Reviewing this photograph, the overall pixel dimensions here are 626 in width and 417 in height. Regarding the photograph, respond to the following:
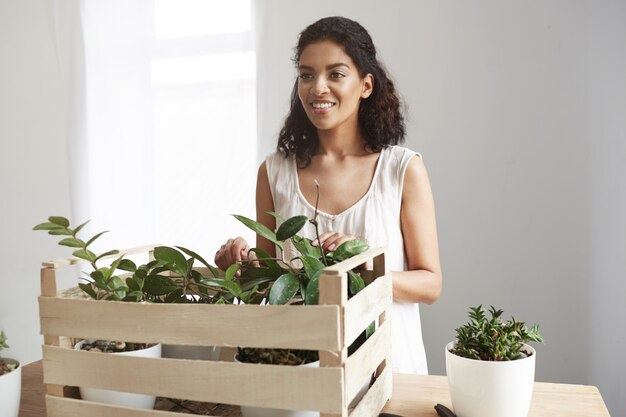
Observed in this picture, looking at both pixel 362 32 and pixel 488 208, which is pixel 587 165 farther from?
pixel 362 32

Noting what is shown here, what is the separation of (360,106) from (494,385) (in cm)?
94

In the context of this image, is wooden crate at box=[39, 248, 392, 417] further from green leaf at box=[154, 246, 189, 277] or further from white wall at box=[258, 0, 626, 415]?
white wall at box=[258, 0, 626, 415]

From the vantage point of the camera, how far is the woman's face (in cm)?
130

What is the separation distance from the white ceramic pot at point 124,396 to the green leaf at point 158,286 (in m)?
0.07

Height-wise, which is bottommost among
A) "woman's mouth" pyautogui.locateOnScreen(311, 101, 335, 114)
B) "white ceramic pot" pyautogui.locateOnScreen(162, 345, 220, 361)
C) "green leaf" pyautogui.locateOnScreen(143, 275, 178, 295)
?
"white ceramic pot" pyautogui.locateOnScreen(162, 345, 220, 361)

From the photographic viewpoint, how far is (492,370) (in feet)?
2.09

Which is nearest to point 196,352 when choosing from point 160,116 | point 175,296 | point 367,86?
point 175,296

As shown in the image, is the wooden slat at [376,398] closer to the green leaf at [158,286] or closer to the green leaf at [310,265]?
the green leaf at [310,265]

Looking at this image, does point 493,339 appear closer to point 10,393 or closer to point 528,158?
point 10,393

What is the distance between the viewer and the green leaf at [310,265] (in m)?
0.62

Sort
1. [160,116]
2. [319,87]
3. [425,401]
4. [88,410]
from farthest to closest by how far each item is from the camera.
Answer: [160,116]
[319,87]
[425,401]
[88,410]

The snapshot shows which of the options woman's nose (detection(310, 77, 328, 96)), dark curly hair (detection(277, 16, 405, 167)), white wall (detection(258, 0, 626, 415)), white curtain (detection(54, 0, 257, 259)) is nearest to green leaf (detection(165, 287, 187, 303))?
woman's nose (detection(310, 77, 328, 96))

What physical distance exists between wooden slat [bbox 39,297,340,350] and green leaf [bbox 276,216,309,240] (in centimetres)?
12

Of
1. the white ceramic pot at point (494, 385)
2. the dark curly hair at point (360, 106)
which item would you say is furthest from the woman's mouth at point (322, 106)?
the white ceramic pot at point (494, 385)
